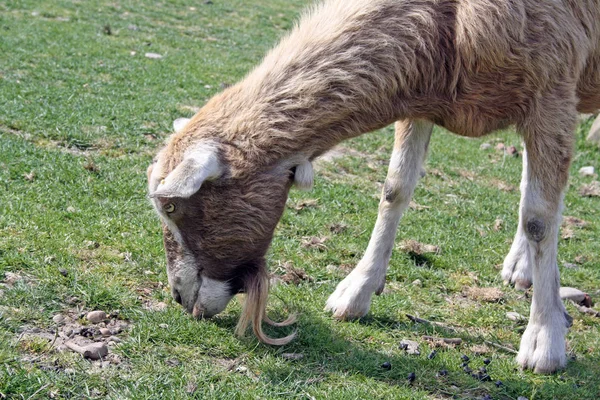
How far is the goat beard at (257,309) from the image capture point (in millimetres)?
4785

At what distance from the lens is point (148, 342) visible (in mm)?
4602

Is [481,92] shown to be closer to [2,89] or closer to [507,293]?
[507,293]

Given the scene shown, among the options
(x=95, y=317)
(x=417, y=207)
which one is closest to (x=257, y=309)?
(x=95, y=317)

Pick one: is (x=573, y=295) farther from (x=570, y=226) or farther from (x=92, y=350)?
(x=92, y=350)

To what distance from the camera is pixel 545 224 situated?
17.5 ft

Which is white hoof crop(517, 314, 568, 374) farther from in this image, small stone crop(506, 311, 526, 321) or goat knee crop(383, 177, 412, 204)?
goat knee crop(383, 177, 412, 204)

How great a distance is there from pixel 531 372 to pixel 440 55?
2195 mm

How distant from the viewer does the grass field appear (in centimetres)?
441

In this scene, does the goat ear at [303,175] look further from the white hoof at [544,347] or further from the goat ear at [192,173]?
the white hoof at [544,347]

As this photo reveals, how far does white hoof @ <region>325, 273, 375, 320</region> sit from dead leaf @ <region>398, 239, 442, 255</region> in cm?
116

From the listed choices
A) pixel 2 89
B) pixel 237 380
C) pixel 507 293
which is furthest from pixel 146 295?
pixel 2 89

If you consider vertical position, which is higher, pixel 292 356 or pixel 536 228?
pixel 536 228

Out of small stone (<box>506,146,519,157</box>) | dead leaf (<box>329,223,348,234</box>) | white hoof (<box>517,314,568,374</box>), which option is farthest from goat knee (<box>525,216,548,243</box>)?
small stone (<box>506,146,519,157</box>)

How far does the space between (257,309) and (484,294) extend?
7.52ft
